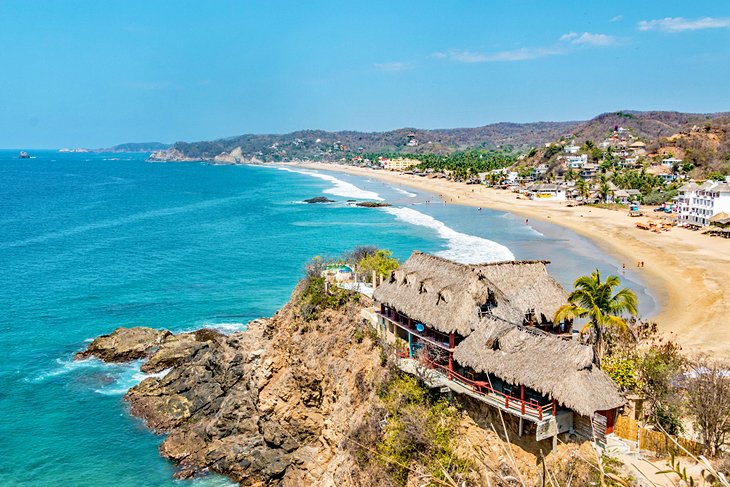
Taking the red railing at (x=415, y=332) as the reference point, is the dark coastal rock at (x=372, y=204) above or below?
below

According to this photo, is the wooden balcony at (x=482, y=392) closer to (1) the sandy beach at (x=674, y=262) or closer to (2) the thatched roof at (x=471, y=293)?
(2) the thatched roof at (x=471, y=293)

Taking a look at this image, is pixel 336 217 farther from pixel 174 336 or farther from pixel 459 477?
pixel 459 477

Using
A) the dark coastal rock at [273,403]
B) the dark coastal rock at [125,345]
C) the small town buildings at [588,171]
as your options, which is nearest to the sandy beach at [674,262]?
the dark coastal rock at [273,403]

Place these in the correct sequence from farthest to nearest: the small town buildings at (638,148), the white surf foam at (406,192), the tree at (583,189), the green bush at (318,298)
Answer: the small town buildings at (638,148) → the white surf foam at (406,192) → the tree at (583,189) → the green bush at (318,298)

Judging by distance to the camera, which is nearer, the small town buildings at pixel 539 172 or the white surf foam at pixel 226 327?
the white surf foam at pixel 226 327

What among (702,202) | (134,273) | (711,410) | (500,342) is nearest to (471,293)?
(500,342)

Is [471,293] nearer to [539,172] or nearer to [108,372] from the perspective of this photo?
[108,372]

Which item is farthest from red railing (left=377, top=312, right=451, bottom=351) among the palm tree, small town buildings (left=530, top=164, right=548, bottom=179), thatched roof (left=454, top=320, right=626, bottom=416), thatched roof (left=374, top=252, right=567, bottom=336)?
small town buildings (left=530, top=164, right=548, bottom=179)

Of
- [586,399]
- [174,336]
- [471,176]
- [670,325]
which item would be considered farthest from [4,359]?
[471,176]
